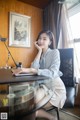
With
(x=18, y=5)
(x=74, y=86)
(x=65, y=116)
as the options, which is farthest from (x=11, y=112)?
(x=18, y=5)

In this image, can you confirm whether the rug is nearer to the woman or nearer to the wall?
the woman

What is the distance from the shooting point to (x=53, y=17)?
3070mm

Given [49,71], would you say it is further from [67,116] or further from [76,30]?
[76,30]

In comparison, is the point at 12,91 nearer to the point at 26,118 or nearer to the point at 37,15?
the point at 26,118

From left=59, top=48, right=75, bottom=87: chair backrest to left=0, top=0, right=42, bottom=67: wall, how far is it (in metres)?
1.45

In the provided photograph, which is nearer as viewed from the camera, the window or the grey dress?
the grey dress

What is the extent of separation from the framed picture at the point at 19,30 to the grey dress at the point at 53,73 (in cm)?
162

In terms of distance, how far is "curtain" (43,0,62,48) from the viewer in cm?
290

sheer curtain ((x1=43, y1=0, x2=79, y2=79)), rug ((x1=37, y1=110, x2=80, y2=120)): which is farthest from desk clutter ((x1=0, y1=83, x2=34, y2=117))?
sheer curtain ((x1=43, y1=0, x2=79, y2=79))

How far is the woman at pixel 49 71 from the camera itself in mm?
1209

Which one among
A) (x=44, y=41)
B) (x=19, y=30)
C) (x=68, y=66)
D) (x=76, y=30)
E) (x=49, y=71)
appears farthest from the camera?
(x=19, y=30)

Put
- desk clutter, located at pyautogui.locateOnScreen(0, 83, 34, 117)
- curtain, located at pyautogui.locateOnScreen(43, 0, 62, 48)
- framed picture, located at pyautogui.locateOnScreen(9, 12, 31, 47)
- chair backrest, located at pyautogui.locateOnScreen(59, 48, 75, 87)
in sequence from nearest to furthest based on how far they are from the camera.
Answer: desk clutter, located at pyautogui.locateOnScreen(0, 83, 34, 117) → chair backrest, located at pyautogui.locateOnScreen(59, 48, 75, 87) → curtain, located at pyautogui.locateOnScreen(43, 0, 62, 48) → framed picture, located at pyautogui.locateOnScreen(9, 12, 31, 47)

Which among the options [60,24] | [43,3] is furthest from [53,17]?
[43,3]

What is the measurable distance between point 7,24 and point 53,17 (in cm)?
108
